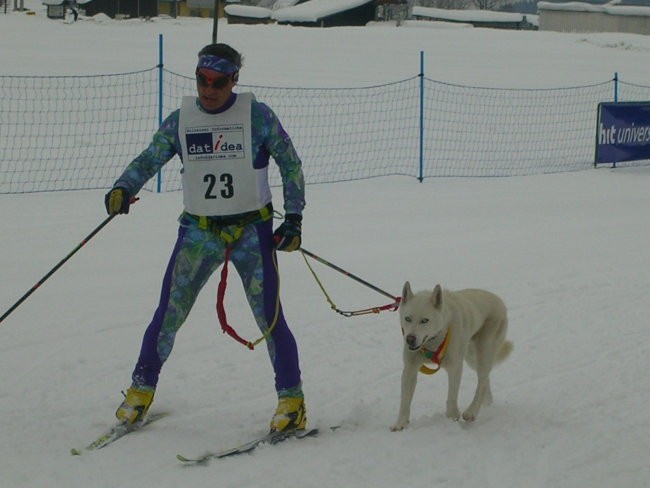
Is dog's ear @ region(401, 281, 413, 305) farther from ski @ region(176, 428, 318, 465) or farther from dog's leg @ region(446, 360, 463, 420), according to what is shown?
ski @ region(176, 428, 318, 465)

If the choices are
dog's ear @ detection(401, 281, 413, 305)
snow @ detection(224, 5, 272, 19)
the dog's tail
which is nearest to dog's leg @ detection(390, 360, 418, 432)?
dog's ear @ detection(401, 281, 413, 305)

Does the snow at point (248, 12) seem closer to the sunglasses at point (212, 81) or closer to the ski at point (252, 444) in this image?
the sunglasses at point (212, 81)

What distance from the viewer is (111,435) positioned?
179 inches

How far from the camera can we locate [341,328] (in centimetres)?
666

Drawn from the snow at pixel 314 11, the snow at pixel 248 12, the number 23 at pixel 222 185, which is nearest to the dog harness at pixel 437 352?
the number 23 at pixel 222 185

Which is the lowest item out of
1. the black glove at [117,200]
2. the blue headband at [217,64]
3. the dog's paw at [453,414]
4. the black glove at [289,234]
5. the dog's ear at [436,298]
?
the dog's paw at [453,414]

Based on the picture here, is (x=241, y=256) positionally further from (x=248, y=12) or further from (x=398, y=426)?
(x=248, y=12)

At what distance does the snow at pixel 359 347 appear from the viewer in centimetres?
429

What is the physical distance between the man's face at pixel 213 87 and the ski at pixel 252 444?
1.48m

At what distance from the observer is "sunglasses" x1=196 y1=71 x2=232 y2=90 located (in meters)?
4.42

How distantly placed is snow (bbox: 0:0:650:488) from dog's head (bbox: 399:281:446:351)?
443 mm

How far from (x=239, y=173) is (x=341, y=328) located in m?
2.37

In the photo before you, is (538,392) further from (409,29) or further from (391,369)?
(409,29)

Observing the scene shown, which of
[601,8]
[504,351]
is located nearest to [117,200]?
[504,351]
